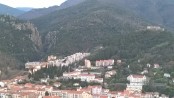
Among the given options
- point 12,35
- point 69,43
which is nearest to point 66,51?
point 69,43

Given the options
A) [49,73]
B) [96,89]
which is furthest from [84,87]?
[49,73]

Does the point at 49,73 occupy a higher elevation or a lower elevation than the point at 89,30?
lower

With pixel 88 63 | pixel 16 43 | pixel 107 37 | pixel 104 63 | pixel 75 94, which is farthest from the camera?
pixel 107 37

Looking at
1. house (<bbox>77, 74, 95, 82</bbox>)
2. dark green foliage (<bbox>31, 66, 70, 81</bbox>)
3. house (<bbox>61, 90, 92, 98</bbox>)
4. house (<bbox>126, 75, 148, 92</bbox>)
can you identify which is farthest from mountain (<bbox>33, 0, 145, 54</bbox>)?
house (<bbox>61, 90, 92, 98</bbox>)

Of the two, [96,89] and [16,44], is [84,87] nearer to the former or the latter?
[96,89]

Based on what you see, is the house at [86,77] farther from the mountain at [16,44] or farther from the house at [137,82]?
the mountain at [16,44]
